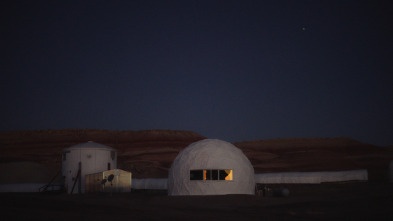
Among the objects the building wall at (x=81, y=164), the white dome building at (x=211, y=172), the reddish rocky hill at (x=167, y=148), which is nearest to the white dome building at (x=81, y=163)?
the building wall at (x=81, y=164)

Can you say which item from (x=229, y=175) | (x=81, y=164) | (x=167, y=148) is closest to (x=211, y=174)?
(x=229, y=175)

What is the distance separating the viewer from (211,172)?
20859 millimetres

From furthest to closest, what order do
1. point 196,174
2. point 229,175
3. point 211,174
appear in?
point 196,174 → point 229,175 → point 211,174

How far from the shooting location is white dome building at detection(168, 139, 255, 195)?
20547 millimetres

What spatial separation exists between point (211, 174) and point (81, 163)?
12253 millimetres

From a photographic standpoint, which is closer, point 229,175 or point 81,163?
point 229,175

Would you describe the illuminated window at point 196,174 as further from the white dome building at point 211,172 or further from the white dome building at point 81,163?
the white dome building at point 81,163

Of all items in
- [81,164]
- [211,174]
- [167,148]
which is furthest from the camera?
[167,148]

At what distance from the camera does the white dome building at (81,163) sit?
28.0 meters

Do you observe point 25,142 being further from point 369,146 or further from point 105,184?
point 369,146

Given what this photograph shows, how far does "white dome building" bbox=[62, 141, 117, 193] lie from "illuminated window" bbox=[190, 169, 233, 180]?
944 centimetres

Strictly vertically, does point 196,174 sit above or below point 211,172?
below

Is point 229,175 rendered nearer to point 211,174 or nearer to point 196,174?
point 211,174

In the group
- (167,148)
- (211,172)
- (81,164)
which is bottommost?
(211,172)
